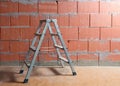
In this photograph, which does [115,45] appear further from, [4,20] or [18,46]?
[4,20]

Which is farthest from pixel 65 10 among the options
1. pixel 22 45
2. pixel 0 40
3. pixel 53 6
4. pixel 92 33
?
pixel 0 40

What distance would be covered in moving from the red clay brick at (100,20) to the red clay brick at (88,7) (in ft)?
0.31

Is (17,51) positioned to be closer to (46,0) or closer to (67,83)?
(46,0)

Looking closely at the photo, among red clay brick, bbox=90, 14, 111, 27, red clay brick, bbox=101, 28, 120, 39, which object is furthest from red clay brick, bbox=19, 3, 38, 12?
red clay brick, bbox=101, 28, 120, 39

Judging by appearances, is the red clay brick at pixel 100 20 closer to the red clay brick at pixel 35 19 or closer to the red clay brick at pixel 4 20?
the red clay brick at pixel 35 19

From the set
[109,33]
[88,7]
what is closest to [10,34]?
[88,7]

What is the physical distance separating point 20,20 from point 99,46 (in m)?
1.34

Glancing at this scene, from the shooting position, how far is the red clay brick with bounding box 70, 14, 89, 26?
146 inches

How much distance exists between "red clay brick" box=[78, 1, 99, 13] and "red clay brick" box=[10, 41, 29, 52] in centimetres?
103

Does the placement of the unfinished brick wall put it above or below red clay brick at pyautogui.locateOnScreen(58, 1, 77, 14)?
below

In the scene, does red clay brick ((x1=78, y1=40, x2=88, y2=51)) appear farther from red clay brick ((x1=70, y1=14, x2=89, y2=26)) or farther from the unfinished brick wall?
red clay brick ((x1=70, y1=14, x2=89, y2=26))

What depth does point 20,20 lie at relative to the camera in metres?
3.69

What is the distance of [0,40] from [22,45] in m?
0.36

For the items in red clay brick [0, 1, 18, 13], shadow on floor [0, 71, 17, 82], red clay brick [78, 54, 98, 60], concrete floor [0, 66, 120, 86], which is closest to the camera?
concrete floor [0, 66, 120, 86]
